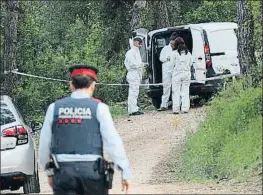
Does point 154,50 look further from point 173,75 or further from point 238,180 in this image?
point 238,180

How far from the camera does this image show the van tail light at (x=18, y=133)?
33.4 feet

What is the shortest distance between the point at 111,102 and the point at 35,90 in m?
2.74

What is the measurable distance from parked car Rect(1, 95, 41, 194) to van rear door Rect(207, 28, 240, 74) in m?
9.14

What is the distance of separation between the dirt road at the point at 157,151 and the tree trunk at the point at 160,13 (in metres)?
7.65

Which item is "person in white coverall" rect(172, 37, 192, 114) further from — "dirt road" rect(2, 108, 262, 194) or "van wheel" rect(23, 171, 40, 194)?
"van wheel" rect(23, 171, 40, 194)

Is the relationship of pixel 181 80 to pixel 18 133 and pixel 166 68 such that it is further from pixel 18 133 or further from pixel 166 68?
pixel 18 133

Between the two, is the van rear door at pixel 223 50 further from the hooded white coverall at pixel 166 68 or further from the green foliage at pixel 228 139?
the green foliage at pixel 228 139

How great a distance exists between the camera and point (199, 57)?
19000mm

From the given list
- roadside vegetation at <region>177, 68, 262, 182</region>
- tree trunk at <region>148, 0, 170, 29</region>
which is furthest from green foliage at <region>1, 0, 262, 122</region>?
roadside vegetation at <region>177, 68, 262, 182</region>

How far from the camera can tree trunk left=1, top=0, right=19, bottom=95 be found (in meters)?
19.0

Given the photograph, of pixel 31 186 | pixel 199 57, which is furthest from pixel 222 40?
pixel 31 186

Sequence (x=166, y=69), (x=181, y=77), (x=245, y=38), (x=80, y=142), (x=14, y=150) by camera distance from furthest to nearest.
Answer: (x=166, y=69)
(x=181, y=77)
(x=245, y=38)
(x=14, y=150)
(x=80, y=142)

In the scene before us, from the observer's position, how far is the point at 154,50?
20078mm

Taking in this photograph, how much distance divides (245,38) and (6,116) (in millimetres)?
5465
